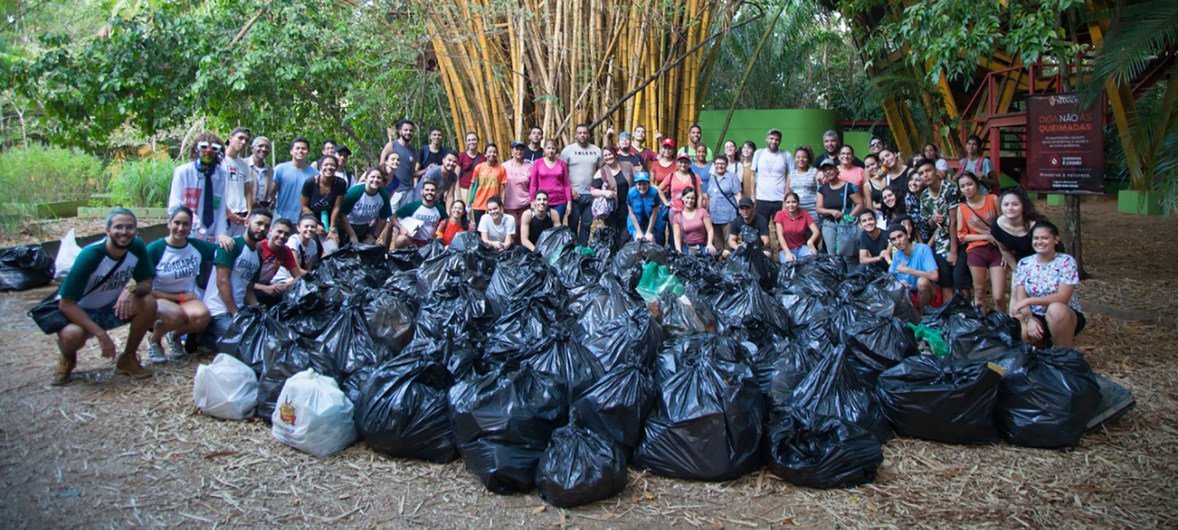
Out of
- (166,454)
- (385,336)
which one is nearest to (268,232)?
(385,336)

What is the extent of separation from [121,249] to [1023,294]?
5325mm

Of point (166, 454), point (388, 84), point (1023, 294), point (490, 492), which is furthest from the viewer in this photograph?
point (388, 84)

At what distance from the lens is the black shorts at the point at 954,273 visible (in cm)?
606

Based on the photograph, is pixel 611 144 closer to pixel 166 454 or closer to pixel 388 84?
pixel 388 84

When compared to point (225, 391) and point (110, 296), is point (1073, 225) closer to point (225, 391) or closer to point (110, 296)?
point (225, 391)

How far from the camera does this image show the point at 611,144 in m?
8.83

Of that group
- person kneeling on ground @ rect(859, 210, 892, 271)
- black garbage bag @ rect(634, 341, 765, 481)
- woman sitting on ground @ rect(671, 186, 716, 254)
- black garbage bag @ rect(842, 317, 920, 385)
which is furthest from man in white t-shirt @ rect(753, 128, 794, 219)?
black garbage bag @ rect(634, 341, 765, 481)

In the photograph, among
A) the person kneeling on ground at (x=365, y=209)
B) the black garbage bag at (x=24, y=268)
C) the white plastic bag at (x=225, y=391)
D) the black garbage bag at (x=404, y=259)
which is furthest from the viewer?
the black garbage bag at (x=24, y=268)

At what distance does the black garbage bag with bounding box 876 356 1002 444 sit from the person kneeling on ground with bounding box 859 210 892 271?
2785mm

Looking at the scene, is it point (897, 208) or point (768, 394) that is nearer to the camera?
point (768, 394)

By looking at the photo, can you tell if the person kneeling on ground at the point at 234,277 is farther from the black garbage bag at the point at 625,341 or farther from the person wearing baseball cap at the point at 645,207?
the person wearing baseball cap at the point at 645,207

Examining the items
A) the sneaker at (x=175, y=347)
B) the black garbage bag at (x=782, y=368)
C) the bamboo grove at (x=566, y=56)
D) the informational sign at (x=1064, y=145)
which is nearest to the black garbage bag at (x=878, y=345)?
the black garbage bag at (x=782, y=368)

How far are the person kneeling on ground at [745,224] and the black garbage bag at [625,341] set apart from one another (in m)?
2.91

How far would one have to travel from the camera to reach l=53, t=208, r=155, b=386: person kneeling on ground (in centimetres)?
465
